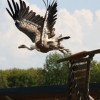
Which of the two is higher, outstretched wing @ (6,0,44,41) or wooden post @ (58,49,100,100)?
outstretched wing @ (6,0,44,41)

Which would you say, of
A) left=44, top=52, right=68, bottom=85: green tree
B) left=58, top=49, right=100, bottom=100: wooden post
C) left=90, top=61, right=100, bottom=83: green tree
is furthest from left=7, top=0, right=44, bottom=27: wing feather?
left=44, top=52, right=68, bottom=85: green tree

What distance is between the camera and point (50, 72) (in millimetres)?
84562

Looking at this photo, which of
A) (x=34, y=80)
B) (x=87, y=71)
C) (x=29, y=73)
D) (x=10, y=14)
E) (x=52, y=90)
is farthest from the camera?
(x=29, y=73)

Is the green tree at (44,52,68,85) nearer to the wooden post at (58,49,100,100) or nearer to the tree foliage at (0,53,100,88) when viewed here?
the tree foliage at (0,53,100,88)

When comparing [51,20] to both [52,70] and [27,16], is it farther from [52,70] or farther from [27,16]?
[52,70]

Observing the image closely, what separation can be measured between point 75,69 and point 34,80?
85.9m

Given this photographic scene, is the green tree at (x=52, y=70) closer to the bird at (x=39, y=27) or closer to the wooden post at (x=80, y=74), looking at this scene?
the bird at (x=39, y=27)

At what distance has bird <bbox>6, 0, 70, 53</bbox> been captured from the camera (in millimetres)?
17011

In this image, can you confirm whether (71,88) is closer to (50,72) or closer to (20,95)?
(20,95)

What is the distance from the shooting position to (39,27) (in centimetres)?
1808

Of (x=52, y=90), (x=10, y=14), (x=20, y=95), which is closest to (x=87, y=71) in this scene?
(x=52, y=90)

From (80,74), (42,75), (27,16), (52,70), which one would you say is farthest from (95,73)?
(80,74)

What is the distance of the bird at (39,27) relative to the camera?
55.8ft

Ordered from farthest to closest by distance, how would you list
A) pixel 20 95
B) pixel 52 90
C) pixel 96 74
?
pixel 96 74 < pixel 20 95 < pixel 52 90
